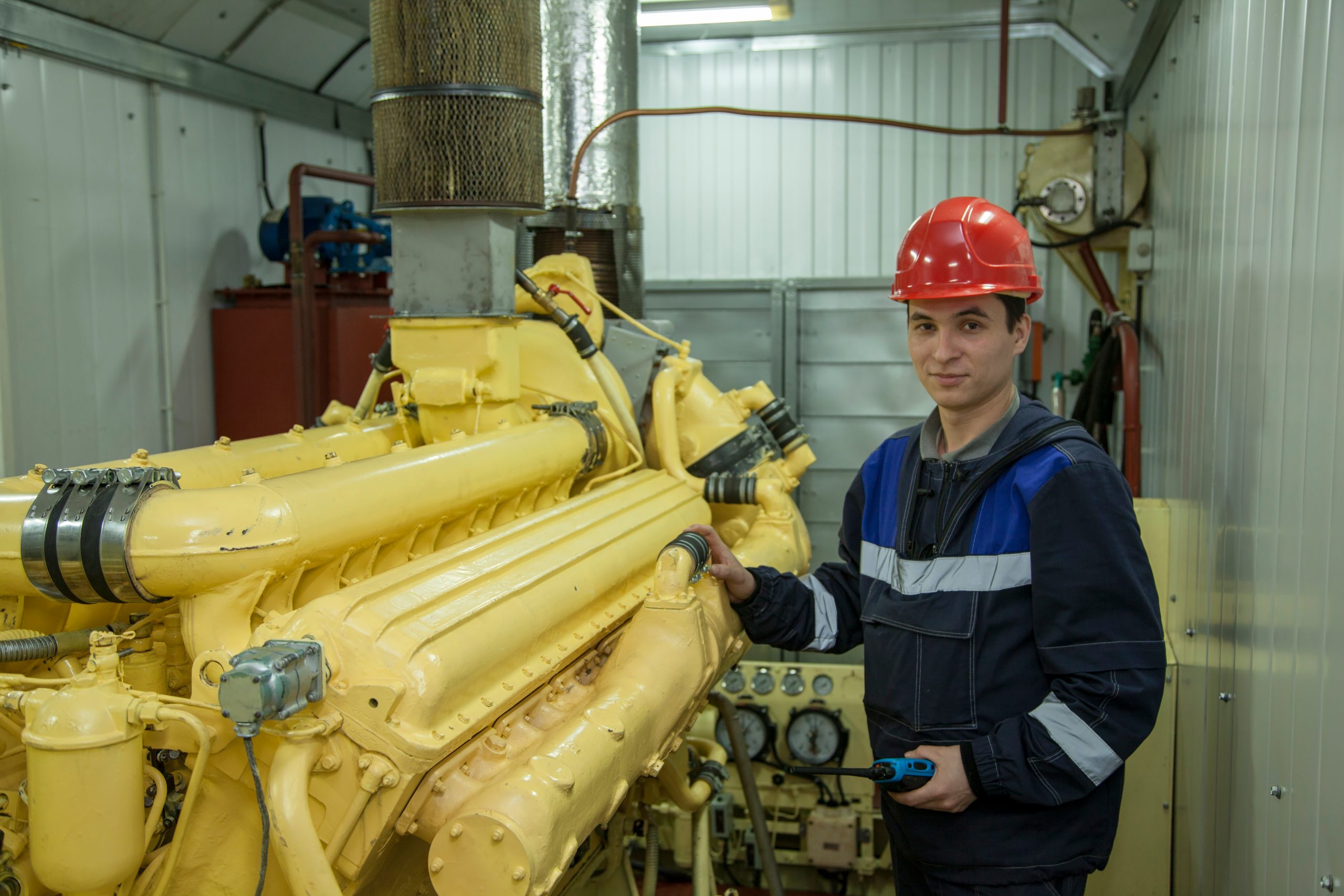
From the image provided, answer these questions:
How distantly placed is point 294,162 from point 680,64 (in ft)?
8.48

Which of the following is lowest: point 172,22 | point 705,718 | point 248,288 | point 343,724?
point 705,718

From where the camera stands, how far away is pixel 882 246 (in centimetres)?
673

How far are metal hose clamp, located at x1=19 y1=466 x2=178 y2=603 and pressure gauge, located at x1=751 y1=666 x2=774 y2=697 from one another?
3014 mm

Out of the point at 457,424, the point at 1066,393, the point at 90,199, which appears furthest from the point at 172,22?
the point at 1066,393

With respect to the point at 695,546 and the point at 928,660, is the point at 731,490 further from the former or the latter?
the point at 928,660

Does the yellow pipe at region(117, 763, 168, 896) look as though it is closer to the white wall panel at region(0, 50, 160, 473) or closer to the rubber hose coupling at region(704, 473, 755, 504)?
the rubber hose coupling at region(704, 473, 755, 504)

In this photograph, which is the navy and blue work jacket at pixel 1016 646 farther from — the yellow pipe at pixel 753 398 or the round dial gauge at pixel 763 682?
the round dial gauge at pixel 763 682

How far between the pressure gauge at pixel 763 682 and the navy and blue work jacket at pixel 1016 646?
2.32 meters

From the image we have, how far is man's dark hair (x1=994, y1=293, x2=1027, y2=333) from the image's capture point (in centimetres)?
186

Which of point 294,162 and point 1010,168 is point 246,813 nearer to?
point 294,162

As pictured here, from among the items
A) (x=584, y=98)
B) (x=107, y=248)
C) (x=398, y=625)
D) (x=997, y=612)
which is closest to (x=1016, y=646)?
(x=997, y=612)

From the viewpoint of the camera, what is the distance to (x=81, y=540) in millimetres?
1589

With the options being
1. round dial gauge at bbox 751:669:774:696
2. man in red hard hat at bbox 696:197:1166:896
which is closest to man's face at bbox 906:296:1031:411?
man in red hard hat at bbox 696:197:1166:896

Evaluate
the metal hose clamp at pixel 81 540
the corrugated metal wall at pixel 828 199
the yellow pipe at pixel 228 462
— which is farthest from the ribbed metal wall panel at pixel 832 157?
the metal hose clamp at pixel 81 540
